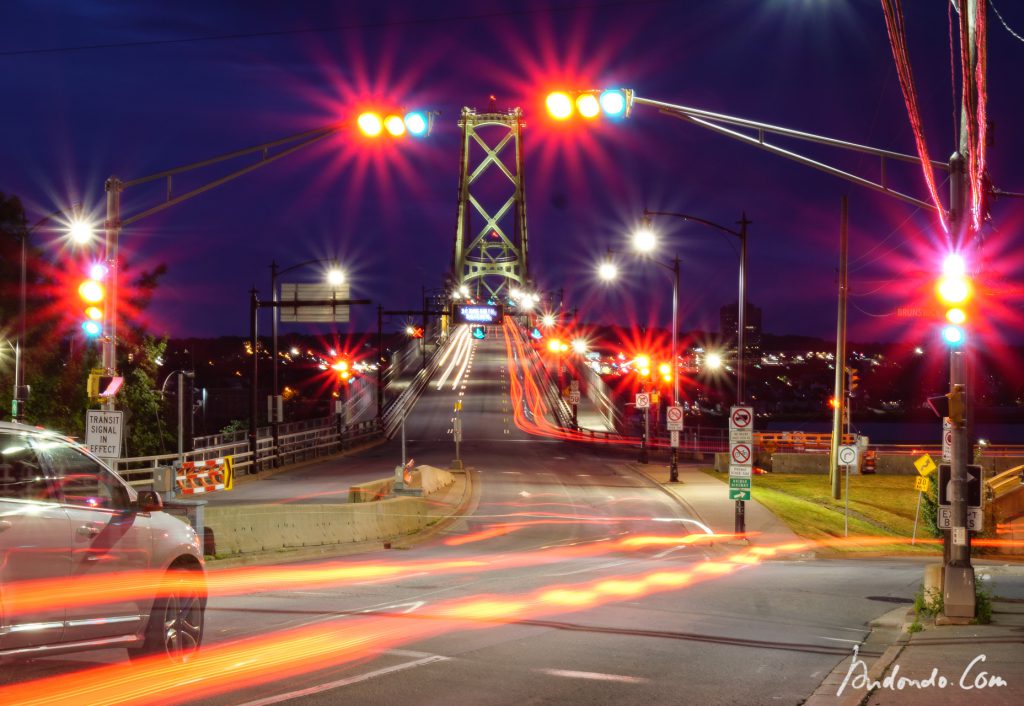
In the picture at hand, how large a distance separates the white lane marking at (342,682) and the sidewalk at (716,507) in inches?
848

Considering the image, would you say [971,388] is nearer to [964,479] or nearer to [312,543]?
[964,479]

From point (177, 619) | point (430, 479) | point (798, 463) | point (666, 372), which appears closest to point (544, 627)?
point (177, 619)

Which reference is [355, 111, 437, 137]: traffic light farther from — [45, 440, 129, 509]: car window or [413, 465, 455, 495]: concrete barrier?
[413, 465, 455, 495]: concrete barrier

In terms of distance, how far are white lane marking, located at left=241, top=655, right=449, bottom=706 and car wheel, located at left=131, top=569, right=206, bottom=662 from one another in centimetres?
132

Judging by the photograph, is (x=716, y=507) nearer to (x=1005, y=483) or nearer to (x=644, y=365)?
(x=1005, y=483)

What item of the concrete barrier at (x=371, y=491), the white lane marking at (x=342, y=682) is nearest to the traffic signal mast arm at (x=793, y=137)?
the white lane marking at (x=342, y=682)

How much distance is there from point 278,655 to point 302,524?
13.1m

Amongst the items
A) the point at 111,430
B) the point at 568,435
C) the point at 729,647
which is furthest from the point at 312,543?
the point at 568,435

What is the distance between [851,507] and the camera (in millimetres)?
40812

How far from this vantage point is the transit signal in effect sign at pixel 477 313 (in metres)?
100

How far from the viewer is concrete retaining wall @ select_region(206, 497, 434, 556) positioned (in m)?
19.3

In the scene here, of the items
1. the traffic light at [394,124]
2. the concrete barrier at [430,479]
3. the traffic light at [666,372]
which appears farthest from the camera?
the traffic light at [666,372]

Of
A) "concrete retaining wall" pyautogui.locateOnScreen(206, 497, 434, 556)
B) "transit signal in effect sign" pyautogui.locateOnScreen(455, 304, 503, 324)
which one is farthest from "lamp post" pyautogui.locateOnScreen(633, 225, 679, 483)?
"transit signal in effect sign" pyautogui.locateOnScreen(455, 304, 503, 324)

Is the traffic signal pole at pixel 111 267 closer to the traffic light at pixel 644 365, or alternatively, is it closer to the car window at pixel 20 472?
the car window at pixel 20 472
